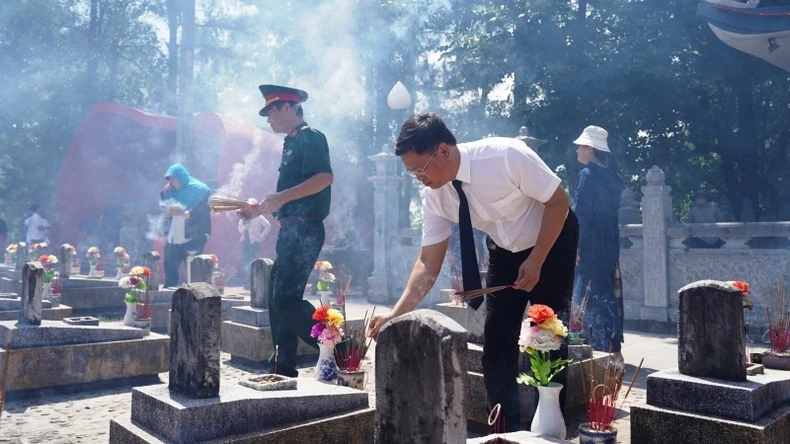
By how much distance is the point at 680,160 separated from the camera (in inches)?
543

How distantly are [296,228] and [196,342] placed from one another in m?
1.74

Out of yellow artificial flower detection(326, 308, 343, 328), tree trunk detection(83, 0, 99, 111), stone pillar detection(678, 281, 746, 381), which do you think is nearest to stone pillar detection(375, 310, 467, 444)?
stone pillar detection(678, 281, 746, 381)

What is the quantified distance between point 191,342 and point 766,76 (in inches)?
501

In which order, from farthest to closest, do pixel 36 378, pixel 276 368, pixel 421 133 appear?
1. pixel 36 378
2. pixel 276 368
3. pixel 421 133

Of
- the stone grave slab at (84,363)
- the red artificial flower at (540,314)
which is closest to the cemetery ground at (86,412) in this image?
the stone grave slab at (84,363)

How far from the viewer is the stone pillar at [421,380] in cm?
209

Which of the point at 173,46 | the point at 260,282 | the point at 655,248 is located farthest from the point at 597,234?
the point at 173,46

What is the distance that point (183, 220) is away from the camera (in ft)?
33.8

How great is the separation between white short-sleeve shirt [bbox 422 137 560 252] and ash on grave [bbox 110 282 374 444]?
1.11m

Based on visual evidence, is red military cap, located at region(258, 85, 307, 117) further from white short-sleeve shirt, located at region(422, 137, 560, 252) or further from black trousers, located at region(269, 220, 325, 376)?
white short-sleeve shirt, located at region(422, 137, 560, 252)

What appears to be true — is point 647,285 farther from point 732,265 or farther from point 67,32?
point 67,32

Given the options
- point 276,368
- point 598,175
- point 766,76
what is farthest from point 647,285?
point 276,368

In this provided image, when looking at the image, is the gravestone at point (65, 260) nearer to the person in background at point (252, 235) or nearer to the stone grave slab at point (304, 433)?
the person in background at point (252, 235)

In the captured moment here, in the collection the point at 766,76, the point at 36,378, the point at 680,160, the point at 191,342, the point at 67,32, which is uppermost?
the point at 67,32
